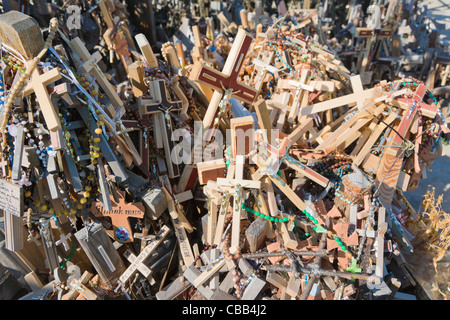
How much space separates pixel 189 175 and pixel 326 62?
3.05m

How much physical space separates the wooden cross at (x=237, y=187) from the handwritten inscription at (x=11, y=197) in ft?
6.11

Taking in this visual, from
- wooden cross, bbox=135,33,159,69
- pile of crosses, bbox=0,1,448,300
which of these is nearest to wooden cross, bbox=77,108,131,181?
pile of crosses, bbox=0,1,448,300

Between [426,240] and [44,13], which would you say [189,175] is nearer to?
[426,240]

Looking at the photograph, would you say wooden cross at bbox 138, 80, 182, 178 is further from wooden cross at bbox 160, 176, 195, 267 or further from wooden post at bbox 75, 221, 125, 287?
wooden post at bbox 75, 221, 125, 287

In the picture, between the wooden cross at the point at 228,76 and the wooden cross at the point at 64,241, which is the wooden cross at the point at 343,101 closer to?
the wooden cross at the point at 228,76

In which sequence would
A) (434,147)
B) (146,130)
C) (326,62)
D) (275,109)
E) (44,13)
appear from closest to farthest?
(146,130) < (434,147) < (275,109) < (326,62) < (44,13)

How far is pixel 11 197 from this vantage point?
3.19 meters

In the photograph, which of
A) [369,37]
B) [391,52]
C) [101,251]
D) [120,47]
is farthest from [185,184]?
[391,52]

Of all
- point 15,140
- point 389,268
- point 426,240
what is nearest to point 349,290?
point 389,268

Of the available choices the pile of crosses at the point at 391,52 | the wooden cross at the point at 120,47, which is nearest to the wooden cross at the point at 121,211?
the wooden cross at the point at 120,47

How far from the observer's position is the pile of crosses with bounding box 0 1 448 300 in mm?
3145

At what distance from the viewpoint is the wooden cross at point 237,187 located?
3.41 meters
